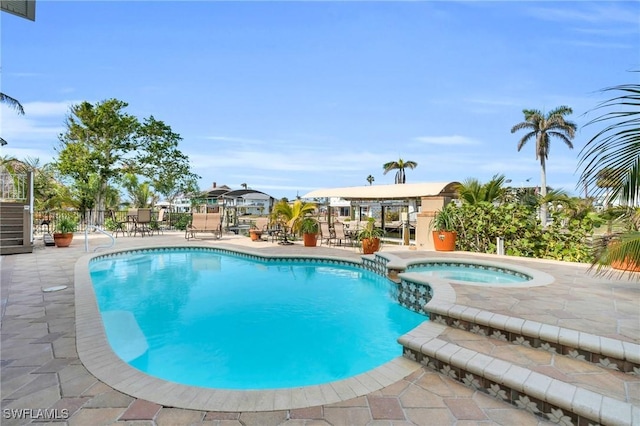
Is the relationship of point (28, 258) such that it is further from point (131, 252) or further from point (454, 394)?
point (454, 394)

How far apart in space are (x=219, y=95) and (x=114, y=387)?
14398 mm

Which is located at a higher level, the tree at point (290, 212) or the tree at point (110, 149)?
the tree at point (110, 149)

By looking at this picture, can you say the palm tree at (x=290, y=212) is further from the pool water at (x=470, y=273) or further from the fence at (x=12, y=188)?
the fence at (x=12, y=188)

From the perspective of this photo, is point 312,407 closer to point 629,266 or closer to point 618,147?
point 618,147

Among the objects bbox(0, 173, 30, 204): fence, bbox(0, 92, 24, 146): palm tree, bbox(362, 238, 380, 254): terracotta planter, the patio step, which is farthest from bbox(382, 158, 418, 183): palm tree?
the patio step

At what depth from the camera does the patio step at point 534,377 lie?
203cm

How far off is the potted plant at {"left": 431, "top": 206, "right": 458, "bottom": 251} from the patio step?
258 inches

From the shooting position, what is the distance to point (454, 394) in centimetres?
243

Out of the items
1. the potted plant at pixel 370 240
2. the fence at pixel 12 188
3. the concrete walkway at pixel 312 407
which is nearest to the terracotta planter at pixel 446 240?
the potted plant at pixel 370 240

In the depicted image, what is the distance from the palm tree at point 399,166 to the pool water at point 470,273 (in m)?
33.6

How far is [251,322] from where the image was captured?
15.7 feet

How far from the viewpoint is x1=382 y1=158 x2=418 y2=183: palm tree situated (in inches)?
1566

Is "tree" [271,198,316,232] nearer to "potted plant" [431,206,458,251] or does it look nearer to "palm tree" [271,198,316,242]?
"palm tree" [271,198,316,242]

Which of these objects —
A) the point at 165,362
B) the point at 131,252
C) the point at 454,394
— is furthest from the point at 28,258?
the point at 454,394
